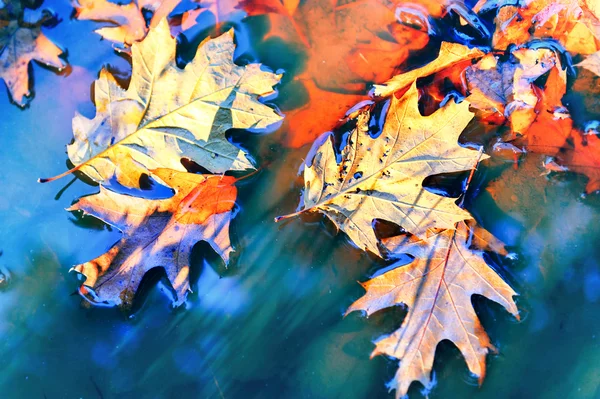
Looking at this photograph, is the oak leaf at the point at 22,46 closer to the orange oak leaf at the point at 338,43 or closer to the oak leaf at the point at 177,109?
the oak leaf at the point at 177,109

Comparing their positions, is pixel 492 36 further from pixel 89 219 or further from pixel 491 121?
pixel 89 219

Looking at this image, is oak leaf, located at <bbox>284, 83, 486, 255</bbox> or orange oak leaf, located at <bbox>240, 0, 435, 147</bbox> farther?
orange oak leaf, located at <bbox>240, 0, 435, 147</bbox>

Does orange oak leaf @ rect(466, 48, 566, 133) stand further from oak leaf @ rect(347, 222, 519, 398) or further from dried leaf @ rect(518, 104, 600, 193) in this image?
oak leaf @ rect(347, 222, 519, 398)

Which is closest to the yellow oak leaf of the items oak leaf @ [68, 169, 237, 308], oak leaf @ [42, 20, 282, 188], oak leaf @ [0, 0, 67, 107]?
oak leaf @ [42, 20, 282, 188]

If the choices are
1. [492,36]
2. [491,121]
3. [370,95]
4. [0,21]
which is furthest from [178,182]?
[492,36]

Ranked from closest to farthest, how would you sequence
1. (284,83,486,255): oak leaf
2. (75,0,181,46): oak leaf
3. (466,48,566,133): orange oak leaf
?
(284,83,486,255): oak leaf < (466,48,566,133): orange oak leaf < (75,0,181,46): oak leaf

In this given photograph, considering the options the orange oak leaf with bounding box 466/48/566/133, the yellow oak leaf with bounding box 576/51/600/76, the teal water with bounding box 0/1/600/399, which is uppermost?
the yellow oak leaf with bounding box 576/51/600/76
